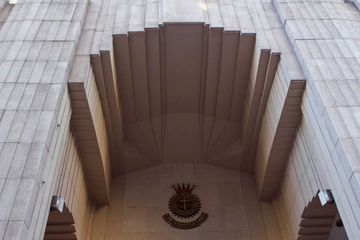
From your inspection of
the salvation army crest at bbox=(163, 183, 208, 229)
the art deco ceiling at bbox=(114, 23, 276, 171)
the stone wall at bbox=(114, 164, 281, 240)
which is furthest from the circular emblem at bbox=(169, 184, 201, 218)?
the art deco ceiling at bbox=(114, 23, 276, 171)

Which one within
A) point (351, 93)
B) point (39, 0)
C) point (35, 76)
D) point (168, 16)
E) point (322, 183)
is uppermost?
point (39, 0)

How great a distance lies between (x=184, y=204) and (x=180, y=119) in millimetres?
2377

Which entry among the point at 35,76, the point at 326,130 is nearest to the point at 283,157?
the point at 326,130

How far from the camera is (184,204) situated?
42.7 ft

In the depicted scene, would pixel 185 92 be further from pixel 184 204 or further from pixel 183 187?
pixel 184 204

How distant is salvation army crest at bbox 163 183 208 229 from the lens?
41.7ft

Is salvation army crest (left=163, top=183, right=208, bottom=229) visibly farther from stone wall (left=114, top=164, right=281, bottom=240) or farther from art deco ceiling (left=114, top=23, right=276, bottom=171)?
art deco ceiling (left=114, top=23, right=276, bottom=171)

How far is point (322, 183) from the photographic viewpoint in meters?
9.80

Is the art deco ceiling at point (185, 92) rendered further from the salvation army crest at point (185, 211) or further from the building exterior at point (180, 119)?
the salvation army crest at point (185, 211)

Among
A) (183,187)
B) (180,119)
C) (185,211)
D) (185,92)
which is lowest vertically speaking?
(185,211)

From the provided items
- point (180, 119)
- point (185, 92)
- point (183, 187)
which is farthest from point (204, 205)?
point (185, 92)

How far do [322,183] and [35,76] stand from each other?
6330 mm

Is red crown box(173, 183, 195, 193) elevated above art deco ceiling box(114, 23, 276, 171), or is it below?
below

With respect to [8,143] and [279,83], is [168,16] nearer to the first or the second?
[279,83]
